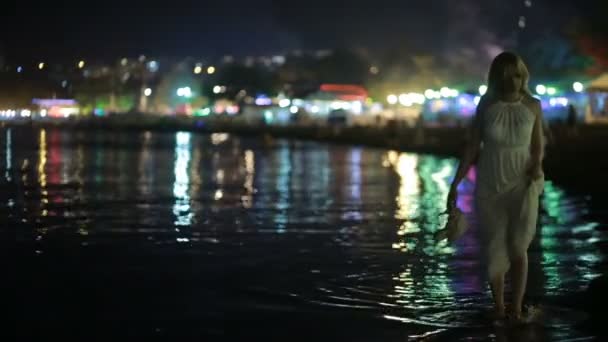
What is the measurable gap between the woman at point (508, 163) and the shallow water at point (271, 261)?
0.63 m

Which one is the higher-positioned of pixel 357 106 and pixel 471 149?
pixel 357 106

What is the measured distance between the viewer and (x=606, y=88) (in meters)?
46.7

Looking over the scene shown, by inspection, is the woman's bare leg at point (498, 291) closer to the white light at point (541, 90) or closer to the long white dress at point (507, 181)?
the long white dress at point (507, 181)

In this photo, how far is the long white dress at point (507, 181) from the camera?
21.8ft

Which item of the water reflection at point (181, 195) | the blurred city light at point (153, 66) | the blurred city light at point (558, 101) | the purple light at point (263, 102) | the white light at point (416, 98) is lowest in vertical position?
the water reflection at point (181, 195)

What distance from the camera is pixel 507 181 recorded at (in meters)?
6.67

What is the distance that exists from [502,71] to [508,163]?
2.05 ft

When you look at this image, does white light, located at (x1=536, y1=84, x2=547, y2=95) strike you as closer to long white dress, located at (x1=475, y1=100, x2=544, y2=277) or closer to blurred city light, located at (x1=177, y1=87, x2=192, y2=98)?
long white dress, located at (x1=475, y1=100, x2=544, y2=277)

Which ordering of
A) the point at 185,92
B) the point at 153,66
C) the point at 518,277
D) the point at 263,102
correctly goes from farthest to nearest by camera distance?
1. the point at 153,66
2. the point at 185,92
3. the point at 263,102
4. the point at 518,277

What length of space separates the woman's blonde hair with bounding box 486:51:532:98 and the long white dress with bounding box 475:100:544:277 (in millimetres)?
104

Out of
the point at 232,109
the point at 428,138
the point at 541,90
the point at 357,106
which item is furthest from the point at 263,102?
the point at 428,138

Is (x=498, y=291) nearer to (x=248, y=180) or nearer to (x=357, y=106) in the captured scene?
(x=248, y=180)

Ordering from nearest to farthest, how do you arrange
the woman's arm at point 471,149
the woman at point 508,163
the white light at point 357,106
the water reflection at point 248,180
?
the woman at point 508,163 → the woman's arm at point 471,149 → the water reflection at point 248,180 → the white light at point 357,106

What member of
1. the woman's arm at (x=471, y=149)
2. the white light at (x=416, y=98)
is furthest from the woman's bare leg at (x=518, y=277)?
the white light at (x=416, y=98)
